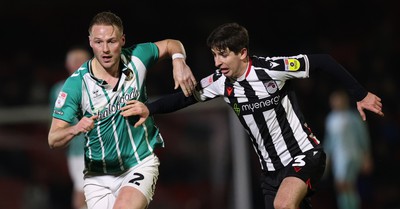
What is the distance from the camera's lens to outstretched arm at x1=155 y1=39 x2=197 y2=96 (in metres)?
5.72

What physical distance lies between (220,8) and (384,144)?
369 centimetres

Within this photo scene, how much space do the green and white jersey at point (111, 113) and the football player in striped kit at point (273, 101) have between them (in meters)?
0.17

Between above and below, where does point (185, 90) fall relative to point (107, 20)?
below

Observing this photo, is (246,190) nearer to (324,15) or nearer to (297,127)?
(324,15)

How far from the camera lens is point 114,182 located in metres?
5.84

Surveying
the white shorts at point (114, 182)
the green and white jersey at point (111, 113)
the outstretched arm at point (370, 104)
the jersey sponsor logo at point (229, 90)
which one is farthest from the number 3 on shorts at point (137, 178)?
the outstretched arm at point (370, 104)

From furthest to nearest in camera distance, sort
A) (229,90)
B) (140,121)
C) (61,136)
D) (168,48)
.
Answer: (168,48) → (229,90) → (140,121) → (61,136)

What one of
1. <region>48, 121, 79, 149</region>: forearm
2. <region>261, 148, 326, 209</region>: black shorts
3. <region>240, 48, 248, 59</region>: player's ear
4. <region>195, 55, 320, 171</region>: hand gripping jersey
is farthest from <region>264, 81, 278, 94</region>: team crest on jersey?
<region>48, 121, 79, 149</region>: forearm

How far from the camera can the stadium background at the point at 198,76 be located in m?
11.8

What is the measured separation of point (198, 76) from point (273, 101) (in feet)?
22.9

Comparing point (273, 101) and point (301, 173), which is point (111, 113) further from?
→ point (301, 173)

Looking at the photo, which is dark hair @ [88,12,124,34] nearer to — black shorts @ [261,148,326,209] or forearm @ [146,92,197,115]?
forearm @ [146,92,197,115]

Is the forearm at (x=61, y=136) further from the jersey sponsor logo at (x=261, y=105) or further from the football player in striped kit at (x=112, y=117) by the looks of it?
the jersey sponsor logo at (x=261, y=105)

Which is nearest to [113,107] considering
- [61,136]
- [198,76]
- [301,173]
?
[61,136]
